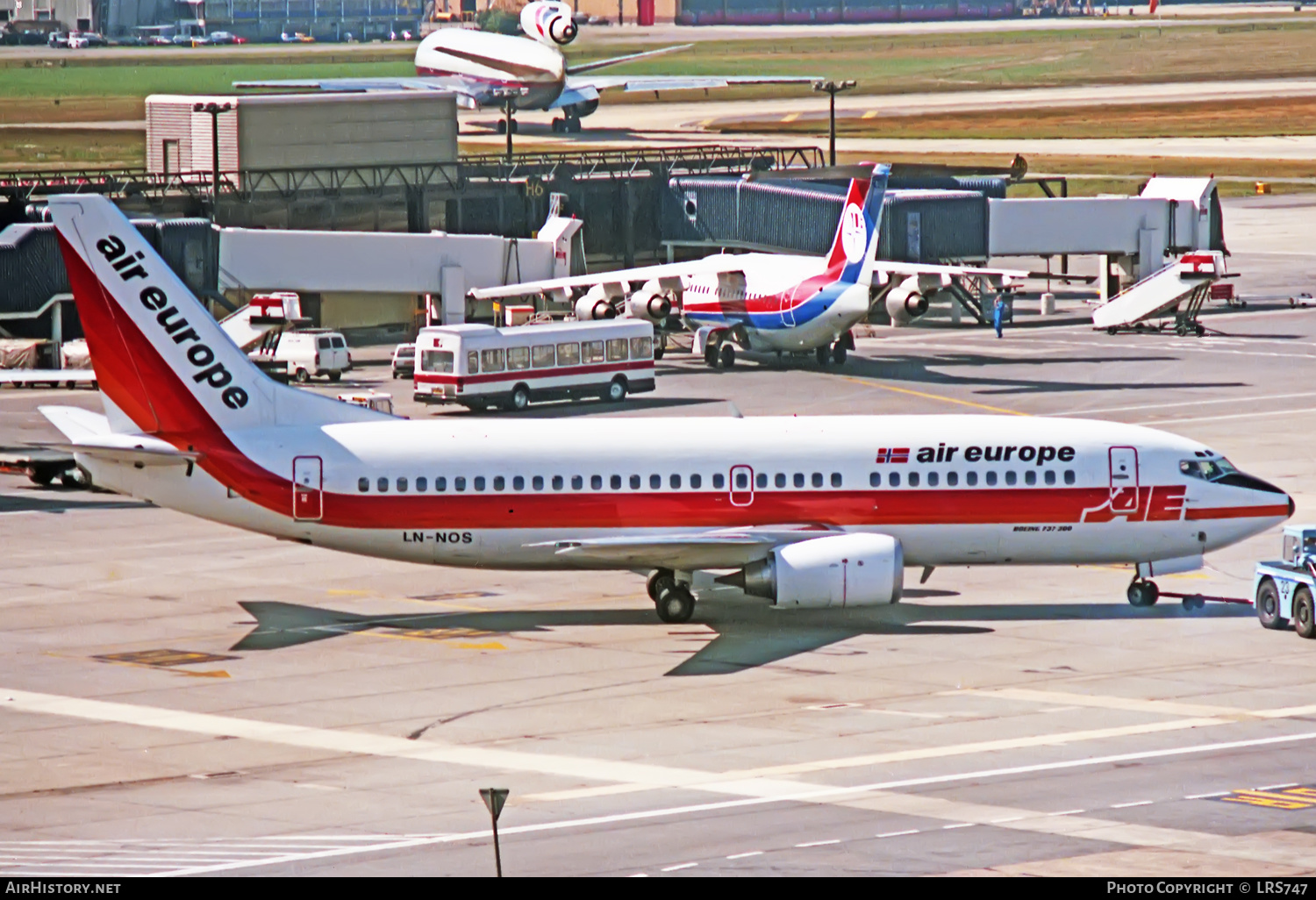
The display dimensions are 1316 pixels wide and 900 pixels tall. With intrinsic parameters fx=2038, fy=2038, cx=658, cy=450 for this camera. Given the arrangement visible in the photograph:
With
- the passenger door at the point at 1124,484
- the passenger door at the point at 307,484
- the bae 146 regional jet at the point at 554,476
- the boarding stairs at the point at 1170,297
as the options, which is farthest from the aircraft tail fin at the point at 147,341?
the boarding stairs at the point at 1170,297

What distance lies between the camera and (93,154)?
499ft

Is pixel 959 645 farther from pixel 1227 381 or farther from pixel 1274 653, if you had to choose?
pixel 1227 381

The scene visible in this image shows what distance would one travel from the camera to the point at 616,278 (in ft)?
325

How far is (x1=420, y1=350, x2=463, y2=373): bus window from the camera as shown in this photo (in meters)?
82.8

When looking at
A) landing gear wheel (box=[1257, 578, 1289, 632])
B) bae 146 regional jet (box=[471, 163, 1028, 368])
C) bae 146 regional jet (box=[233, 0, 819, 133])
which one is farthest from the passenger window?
bae 146 regional jet (box=[233, 0, 819, 133])

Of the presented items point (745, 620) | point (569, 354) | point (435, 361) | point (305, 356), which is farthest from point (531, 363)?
point (745, 620)

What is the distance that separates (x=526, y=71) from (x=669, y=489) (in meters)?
142

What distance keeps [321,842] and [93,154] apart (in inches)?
5173

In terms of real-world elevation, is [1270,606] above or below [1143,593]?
above

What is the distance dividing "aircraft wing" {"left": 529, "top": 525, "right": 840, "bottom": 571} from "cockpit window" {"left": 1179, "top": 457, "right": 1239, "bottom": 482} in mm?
8172

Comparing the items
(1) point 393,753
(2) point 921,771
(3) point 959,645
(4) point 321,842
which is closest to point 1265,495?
(3) point 959,645

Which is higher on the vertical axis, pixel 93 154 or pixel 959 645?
pixel 93 154

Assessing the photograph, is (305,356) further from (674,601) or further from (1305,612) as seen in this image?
(1305,612)

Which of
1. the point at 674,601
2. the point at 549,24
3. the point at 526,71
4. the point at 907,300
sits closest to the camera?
the point at 674,601
